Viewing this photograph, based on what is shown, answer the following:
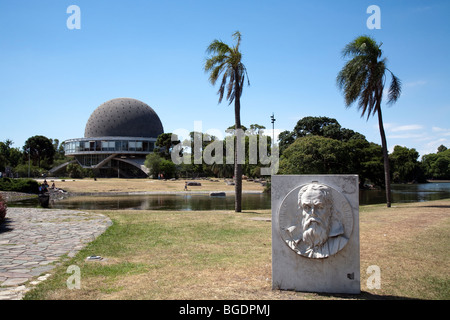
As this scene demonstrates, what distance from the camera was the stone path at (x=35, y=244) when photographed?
4.36 m

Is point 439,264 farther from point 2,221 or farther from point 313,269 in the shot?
point 2,221

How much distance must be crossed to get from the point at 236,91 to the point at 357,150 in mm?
32212

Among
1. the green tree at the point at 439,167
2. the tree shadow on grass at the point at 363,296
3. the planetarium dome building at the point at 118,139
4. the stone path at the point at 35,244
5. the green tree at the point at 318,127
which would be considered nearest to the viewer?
the tree shadow on grass at the point at 363,296

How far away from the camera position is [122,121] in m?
80.4

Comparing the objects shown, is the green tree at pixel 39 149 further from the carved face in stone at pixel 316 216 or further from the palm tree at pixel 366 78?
the carved face in stone at pixel 316 216

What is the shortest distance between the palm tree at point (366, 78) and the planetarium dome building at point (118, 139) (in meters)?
57.5

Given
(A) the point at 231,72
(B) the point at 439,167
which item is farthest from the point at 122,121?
(B) the point at 439,167

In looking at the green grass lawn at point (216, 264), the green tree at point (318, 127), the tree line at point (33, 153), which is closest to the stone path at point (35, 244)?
the green grass lawn at point (216, 264)

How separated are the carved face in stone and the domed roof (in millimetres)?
80109

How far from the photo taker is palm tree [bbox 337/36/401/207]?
1505 cm

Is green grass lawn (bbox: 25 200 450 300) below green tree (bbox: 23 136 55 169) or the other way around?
below

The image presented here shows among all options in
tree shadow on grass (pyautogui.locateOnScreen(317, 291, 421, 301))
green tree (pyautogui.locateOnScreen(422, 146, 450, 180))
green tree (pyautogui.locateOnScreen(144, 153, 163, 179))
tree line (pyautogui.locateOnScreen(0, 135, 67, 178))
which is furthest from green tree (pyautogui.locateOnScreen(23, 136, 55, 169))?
green tree (pyautogui.locateOnScreen(422, 146, 450, 180))

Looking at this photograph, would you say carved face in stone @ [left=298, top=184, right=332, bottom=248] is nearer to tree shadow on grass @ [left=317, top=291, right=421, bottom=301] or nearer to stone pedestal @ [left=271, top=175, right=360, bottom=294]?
stone pedestal @ [left=271, top=175, right=360, bottom=294]
